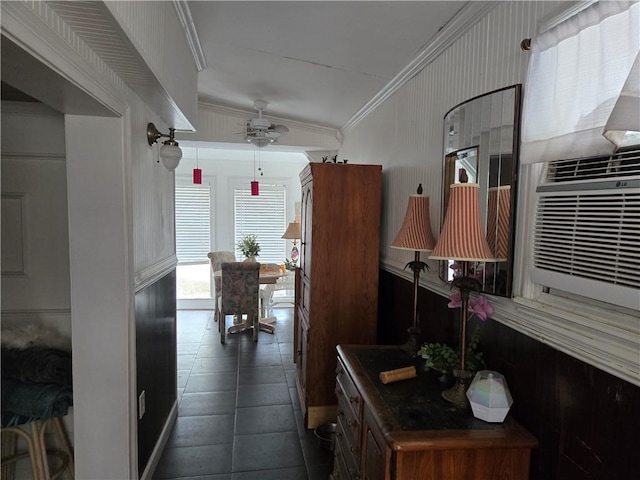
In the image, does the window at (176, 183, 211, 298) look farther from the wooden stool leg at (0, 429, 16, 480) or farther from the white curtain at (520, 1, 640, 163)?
the white curtain at (520, 1, 640, 163)

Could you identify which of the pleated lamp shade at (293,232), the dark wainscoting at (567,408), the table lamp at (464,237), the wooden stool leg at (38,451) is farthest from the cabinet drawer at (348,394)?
the pleated lamp shade at (293,232)

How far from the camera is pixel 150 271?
83.0 inches

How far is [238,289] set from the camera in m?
4.47

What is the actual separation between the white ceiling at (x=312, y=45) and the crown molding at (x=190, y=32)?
3cm

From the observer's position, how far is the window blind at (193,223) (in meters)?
5.83

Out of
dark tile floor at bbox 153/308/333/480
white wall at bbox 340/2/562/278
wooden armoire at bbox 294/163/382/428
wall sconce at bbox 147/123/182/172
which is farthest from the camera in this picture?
wooden armoire at bbox 294/163/382/428

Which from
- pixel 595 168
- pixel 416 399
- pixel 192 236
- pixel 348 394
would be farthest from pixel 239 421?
pixel 192 236

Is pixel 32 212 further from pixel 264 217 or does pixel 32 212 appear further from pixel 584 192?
pixel 264 217

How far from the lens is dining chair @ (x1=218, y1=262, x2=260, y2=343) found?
4406 millimetres

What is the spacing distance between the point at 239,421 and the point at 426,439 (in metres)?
2.01

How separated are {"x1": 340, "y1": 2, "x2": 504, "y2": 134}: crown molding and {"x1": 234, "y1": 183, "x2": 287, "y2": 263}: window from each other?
11.4ft

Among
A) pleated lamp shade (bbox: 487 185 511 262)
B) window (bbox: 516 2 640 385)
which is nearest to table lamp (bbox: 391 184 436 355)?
pleated lamp shade (bbox: 487 185 511 262)

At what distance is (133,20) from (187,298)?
206 inches

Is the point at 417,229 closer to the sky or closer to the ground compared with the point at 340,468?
closer to the sky
